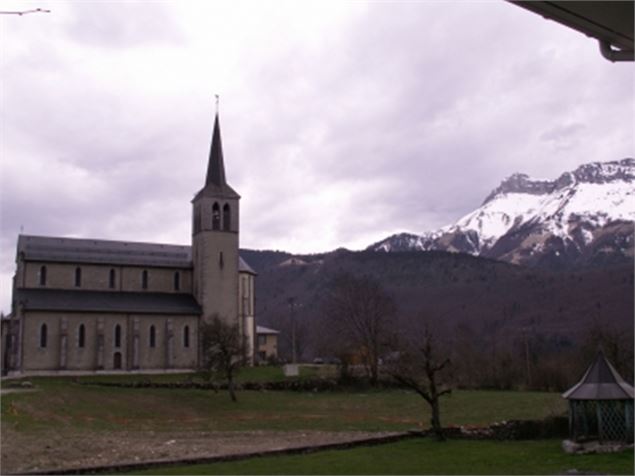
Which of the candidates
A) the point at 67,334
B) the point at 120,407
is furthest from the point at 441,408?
the point at 67,334

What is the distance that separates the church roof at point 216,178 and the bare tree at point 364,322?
15.7m

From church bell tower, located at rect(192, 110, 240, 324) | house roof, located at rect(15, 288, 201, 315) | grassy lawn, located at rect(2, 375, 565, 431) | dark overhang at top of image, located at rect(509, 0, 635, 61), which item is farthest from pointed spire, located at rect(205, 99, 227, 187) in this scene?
dark overhang at top of image, located at rect(509, 0, 635, 61)

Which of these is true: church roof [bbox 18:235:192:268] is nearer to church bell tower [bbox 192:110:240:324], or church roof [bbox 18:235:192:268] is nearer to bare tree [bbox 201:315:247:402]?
church bell tower [bbox 192:110:240:324]

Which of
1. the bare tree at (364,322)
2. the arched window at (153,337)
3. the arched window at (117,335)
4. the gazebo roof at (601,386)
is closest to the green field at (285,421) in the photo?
the gazebo roof at (601,386)

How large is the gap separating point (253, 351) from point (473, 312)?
266 ft

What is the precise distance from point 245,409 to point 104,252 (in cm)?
3523

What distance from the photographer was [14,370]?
62.6 m

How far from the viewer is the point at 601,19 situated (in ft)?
15.6

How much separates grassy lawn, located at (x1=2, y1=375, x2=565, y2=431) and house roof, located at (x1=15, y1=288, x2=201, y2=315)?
438 inches

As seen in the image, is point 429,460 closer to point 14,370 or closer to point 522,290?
point 14,370

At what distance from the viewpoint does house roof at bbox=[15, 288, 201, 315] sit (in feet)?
213

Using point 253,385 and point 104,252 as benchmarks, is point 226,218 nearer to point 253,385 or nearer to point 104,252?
point 104,252

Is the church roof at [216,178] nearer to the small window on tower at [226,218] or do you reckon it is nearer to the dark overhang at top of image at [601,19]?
the small window on tower at [226,218]

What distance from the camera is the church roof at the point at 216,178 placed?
73.4 meters
